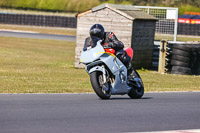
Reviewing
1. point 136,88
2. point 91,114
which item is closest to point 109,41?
point 136,88

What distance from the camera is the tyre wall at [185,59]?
1717 centimetres

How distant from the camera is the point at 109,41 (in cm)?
948

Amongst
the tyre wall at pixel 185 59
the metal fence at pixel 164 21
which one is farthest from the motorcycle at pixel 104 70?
the metal fence at pixel 164 21

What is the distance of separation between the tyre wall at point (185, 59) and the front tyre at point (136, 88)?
7.34 m

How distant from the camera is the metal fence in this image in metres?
20.5

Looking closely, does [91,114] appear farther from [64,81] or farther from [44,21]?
[44,21]

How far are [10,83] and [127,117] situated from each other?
6791 millimetres

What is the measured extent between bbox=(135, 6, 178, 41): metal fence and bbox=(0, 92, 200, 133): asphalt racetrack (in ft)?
35.2

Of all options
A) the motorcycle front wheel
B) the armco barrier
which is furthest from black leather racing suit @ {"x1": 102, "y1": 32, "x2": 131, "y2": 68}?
the armco barrier

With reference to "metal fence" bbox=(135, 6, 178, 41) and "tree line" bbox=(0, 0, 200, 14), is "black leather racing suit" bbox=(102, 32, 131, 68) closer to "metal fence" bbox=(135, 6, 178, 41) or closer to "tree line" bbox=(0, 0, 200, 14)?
"metal fence" bbox=(135, 6, 178, 41)

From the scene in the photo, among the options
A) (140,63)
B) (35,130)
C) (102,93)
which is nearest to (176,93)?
(102,93)

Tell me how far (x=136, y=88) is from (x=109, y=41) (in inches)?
48.8

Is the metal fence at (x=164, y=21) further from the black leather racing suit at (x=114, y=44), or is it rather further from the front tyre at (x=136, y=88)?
the black leather racing suit at (x=114, y=44)

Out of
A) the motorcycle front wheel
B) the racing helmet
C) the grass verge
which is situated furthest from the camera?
the grass verge
